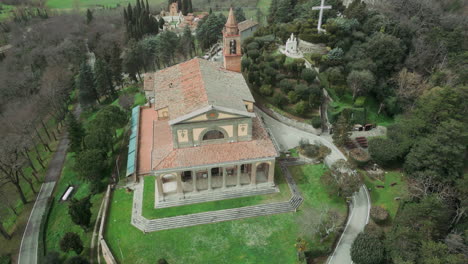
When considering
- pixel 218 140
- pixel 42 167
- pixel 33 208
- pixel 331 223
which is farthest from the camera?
pixel 42 167

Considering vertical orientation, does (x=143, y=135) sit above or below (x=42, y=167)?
above

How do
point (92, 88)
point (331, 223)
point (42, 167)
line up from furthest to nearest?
point (92, 88)
point (42, 167)
point (331, 223)

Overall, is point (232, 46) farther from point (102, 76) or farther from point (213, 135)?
point (102, 76)

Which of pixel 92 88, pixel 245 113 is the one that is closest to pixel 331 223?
pixel 245 113

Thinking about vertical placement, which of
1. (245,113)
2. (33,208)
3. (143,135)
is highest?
(245,113)

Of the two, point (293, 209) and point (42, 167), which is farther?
point (42, 167)

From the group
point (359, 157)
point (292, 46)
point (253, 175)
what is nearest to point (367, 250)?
point (253, 175)

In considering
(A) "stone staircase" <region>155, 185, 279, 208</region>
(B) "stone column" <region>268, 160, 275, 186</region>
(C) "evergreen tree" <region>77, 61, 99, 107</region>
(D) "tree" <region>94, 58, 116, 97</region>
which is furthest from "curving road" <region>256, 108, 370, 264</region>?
(C) "evergreen tree" <region>77, 61, 99, 107</region>

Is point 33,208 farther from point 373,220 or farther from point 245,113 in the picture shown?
point 373,220
